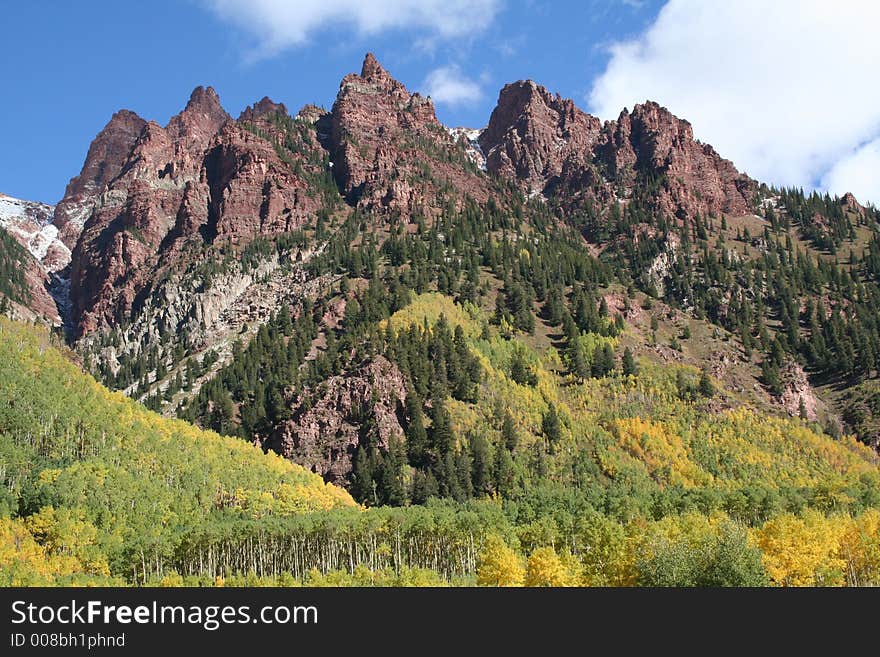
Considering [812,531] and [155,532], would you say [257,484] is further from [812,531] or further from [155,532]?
[812,531]

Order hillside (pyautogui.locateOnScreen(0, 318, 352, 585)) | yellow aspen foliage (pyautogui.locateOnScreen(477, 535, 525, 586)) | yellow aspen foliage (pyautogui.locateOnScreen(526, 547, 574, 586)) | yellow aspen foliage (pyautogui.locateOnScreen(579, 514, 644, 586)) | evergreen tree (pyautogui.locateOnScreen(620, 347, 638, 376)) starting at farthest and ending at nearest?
evergreen tree (pyautogui.locateOnScreen(620, 347, 638, 376)) < hillside (pyautogui.locateOnScreen(0, 318, 352, 585)) < yellow aspen foliage (pyautogui.locateOnScreen(477, 535, 525, 586)) < yellow aspen foliage (pyautogui.locateOnScreen(579, 514, 644, 586)) < yellow aspen foliage (pyautogui.locateOnScreen(526, 547, 574, 586))

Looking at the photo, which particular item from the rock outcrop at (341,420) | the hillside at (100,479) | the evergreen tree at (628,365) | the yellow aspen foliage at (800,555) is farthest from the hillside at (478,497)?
the rock outcrop at (341,420)

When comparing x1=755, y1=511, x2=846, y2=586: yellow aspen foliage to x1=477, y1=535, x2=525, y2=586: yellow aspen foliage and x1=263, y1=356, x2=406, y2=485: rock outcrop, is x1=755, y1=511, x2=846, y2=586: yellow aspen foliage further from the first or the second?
x1=263, y1=356, x2=406, y2=485: rock outcrop

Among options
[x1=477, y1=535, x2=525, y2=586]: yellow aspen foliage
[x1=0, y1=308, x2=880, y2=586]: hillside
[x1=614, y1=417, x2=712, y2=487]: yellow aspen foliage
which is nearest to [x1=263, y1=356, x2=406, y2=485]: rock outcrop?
[x1=0, y1=308, x2=880, y2=586]: hillside

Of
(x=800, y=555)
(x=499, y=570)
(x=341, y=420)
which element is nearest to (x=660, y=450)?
(x=341, y=420)

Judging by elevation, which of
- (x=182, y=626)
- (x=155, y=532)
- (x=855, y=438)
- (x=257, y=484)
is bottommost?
(x=182, y=626)

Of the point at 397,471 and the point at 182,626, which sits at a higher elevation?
the point at 397,471

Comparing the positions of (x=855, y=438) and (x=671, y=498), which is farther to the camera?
(x=855, y=438)

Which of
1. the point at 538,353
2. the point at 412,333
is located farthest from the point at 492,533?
the point at 538,353

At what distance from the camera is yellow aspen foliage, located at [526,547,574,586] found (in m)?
65.9

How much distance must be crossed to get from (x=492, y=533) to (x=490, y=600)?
52.6m

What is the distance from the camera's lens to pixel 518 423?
15538 cm

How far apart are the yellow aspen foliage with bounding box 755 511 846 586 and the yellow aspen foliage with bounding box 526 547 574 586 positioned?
18.1 m

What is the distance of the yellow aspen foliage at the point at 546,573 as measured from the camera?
6594cm
